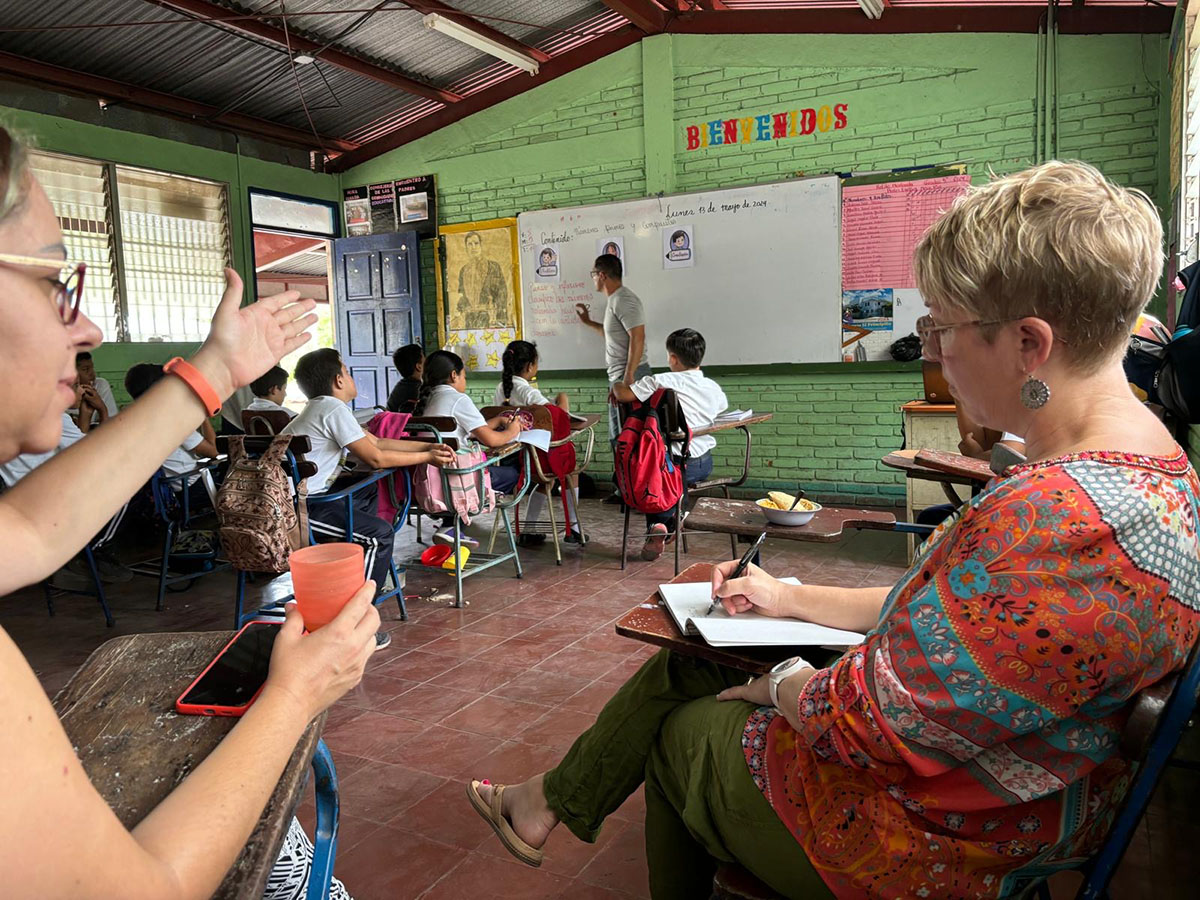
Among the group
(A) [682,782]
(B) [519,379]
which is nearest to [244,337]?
(A) [682,782]

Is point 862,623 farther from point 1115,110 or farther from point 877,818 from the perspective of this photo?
point 1115,110

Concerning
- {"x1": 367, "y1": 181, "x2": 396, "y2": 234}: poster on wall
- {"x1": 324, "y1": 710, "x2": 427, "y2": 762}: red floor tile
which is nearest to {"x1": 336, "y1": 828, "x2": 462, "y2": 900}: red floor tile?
{"x1": 324, "y1": 710, "x2": 427, "y2": 762}: red floor tile

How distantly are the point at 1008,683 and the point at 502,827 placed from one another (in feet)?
3.63

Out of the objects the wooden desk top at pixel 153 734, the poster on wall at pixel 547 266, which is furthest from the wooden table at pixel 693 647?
the poster on wall at pixel 547 266

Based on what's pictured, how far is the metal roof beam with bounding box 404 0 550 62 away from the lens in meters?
5.64

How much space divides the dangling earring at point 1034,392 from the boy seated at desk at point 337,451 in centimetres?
279

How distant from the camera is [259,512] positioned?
308cm

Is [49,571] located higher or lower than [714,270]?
lower

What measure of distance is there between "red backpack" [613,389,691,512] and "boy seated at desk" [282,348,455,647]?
105 centimetres

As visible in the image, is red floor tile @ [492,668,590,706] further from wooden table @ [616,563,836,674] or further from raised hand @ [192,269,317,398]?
raised hand @ [192,269,317,398]

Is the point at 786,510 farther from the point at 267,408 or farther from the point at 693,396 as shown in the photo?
the point at 267,408

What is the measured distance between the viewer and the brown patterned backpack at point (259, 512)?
307 cm

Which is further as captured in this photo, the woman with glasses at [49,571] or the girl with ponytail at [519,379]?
the girl with ponytail at [519,379]

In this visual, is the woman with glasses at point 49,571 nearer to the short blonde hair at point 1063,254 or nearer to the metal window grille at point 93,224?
the short blonde hair at point 1063,254
